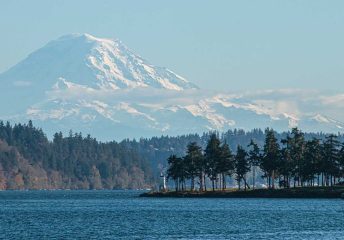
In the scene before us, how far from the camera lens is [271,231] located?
12656cm

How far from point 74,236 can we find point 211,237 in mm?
14715

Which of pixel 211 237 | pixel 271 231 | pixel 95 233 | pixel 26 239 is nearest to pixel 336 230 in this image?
pixel 271 231

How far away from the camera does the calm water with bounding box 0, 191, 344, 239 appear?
12281 centimetres

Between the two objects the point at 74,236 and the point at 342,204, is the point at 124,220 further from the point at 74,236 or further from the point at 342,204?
the point at 342,204

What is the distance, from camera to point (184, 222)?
470ft

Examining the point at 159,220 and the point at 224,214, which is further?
the point at 224,214

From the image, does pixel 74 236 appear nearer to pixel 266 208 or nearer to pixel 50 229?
pixel 50 229

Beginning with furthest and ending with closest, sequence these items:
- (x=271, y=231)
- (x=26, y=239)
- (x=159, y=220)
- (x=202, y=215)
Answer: (x=202, y=215)
(x=159, y=220)
(x=271, y=231)
(x=26, y=239)

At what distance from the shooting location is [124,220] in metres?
149

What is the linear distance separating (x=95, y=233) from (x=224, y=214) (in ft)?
123

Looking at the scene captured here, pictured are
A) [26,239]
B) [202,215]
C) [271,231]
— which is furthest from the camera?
[202,215]

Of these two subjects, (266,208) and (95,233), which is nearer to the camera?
(95,233)

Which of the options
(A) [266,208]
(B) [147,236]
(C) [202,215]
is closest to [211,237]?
(B) [147,236]

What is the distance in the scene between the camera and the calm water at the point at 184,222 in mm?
122812
